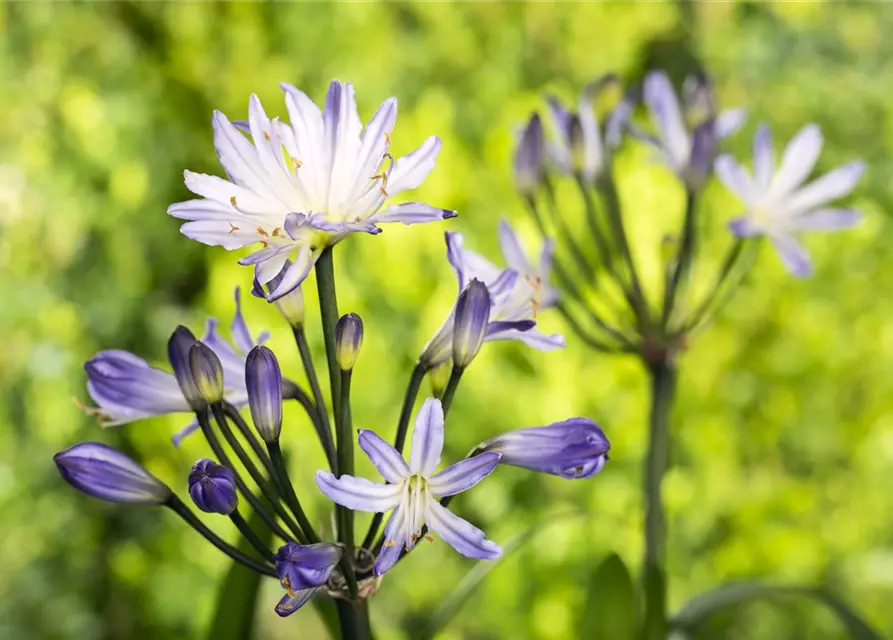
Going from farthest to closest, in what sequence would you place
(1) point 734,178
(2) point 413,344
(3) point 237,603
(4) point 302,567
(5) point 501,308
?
(2) point 413,344, (1) point 734,178, (3) point 237,603, (5) point 501,308, (4) point 302,567

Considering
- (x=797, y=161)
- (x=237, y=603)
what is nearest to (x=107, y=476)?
(x=237, y=603)

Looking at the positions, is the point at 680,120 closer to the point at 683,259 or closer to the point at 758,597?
the point at 683,259

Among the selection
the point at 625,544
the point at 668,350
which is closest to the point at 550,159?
the point at 668,350

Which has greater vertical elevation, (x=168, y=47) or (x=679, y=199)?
(x=168, y=47)

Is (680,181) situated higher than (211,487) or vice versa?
(680,181)

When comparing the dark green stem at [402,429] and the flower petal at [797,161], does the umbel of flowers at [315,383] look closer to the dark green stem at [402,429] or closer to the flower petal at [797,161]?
the dark green stem at [402,429]

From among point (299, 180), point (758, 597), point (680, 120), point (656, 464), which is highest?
point (680, 120)

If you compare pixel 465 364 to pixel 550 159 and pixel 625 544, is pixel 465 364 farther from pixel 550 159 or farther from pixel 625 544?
pixel 625 544
